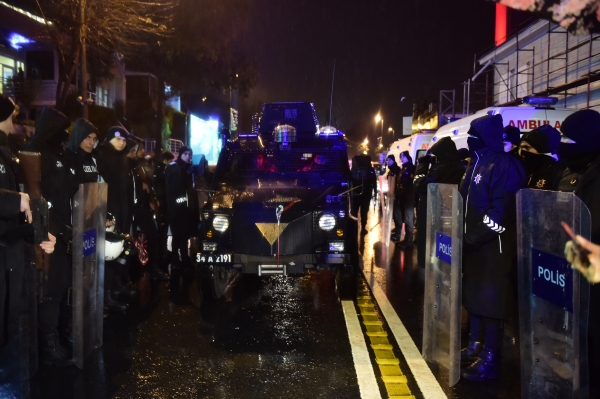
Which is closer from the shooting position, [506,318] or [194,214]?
[506,318]

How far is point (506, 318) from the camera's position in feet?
14.4

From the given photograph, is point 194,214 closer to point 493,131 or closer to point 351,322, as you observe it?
point 351,322

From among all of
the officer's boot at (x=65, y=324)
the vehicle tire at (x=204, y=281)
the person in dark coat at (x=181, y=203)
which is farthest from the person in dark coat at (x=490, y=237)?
the person in dark coat at (x=181, y=203)

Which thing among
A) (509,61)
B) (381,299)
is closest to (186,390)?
(381,299)

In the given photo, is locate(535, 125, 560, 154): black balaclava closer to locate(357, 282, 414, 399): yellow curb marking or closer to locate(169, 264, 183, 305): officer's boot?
locate(357, 282, 414, 399): yellow curb marking

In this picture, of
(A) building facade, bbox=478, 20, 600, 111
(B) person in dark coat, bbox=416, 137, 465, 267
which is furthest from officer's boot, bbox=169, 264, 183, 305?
(A) building facade, bbox=478, 20, 600, 111

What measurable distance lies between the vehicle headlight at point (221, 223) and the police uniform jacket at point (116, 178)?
134cm

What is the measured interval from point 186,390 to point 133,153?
4553 millimetres

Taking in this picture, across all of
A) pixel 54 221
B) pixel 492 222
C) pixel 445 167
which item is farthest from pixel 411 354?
pixel 54 221

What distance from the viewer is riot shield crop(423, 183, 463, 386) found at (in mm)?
4156

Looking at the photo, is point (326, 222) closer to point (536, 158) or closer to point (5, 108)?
point (536, 158)

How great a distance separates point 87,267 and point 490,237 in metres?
3.35

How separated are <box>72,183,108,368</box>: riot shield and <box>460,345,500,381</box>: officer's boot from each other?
318 cm

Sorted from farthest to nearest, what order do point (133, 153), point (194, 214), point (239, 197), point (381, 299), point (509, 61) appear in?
1. point (509, 61)
2. point (194, 214)
3. point (133, 153)
4. point (381, 299)
5. point (239, 197)
